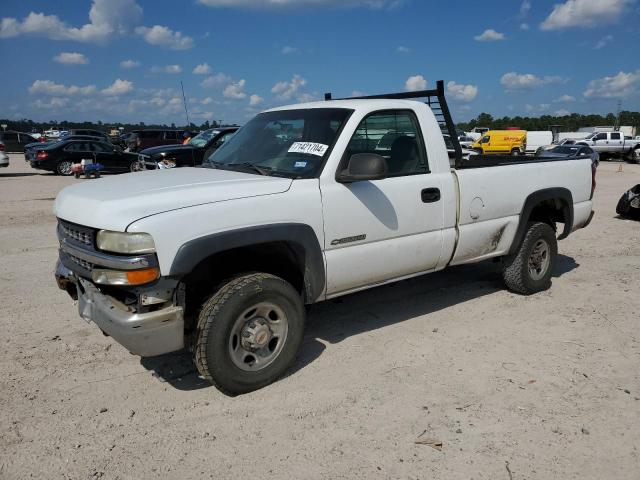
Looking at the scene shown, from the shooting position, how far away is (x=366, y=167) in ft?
11.6

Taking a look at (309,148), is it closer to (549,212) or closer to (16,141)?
(549,212)

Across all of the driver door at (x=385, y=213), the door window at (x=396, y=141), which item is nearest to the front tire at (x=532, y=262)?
the driver door at (x=385, y=213)

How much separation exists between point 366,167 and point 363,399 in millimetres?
1563

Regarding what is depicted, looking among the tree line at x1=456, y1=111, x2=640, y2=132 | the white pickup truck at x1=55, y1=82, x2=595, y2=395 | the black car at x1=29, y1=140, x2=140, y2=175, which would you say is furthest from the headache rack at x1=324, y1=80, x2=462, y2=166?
the tree line at x1=456, y1=111, x2=640, y2=132

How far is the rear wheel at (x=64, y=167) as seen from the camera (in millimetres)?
19297

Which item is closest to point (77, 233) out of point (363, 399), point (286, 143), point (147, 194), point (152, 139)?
point (147, 194)

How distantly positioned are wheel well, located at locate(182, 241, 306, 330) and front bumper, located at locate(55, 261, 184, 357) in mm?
266

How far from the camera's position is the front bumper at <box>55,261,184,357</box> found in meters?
3.02

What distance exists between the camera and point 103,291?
3289mm

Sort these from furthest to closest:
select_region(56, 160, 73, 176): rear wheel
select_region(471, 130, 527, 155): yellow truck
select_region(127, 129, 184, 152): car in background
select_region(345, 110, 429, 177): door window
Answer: select_region(471, 130, 527, 155): yellow truck
select_region(127, 129, 184, 152): car in background
select_region(56, 160, 73, 176): rear wheel
select_region(345, 110, 429, 177): door window

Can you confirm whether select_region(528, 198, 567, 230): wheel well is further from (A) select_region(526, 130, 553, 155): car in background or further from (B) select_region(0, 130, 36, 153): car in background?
(B) select_region(0, 130, 36, 153): car in background

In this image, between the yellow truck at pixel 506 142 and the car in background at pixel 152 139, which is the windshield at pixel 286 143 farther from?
the yellow truck at pixel 506 142

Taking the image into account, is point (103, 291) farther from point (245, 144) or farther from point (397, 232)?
point (397, 232)

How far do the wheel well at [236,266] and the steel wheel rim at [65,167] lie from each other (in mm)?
18282
